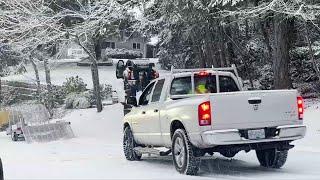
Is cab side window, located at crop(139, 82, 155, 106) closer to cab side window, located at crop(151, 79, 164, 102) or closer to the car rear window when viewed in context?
cab side window, located at crop(151, 79, 164, 102)

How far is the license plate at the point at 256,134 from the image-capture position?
9.68 meters

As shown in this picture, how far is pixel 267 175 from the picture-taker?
388 inches

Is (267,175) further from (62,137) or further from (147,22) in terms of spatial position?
(147,22)

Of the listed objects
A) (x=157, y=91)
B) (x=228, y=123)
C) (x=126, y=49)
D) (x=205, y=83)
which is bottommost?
(x=228, y=123)

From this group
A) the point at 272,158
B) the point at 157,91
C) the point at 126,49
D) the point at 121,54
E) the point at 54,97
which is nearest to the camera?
the point at 272,158

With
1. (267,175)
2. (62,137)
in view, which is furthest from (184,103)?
(62,137)

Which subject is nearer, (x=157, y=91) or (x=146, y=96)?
(x=157, y=91)

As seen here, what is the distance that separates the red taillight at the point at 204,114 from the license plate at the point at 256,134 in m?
0.73

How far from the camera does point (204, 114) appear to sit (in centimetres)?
957

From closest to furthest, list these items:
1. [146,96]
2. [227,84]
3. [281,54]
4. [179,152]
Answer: [179,152] < [227,84] < [146,96] < [281,54]

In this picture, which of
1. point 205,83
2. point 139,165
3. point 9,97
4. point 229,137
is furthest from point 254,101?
point 9,97

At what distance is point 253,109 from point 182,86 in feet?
6.75

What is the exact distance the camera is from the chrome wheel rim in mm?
10195

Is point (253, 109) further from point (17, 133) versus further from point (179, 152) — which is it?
point (17, 133)
